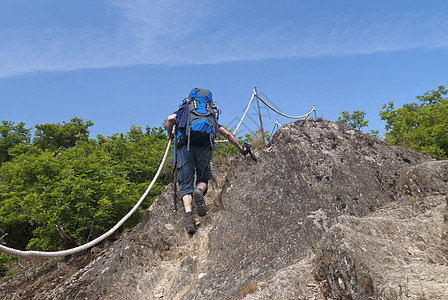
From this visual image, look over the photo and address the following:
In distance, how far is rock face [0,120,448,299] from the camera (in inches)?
154

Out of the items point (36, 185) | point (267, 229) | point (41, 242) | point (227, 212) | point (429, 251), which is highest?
point (36, 185)

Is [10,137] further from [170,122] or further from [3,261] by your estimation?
[170,122]

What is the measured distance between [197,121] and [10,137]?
31.8m

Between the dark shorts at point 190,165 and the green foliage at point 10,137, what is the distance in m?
29.4

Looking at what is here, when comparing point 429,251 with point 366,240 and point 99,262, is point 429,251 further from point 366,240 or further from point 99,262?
point 99,262

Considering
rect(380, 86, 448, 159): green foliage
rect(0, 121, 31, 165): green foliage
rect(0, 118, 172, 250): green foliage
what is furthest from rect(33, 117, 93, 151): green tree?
rect(380, 86, 448, 159): green foliage

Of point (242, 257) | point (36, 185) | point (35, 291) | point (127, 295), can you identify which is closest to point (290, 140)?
point (242, 257)

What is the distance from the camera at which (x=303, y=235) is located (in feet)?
16.6

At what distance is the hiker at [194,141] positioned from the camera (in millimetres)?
6125

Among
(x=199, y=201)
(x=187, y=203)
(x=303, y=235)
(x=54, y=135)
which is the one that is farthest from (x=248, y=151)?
(x=54, y=135)

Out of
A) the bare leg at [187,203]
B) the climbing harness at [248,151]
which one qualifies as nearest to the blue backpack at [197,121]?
the climbing harness at [248,151]

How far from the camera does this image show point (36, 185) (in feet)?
39.6

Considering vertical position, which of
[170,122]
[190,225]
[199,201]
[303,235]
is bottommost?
[303,235]

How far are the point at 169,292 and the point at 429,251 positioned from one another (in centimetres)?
361
